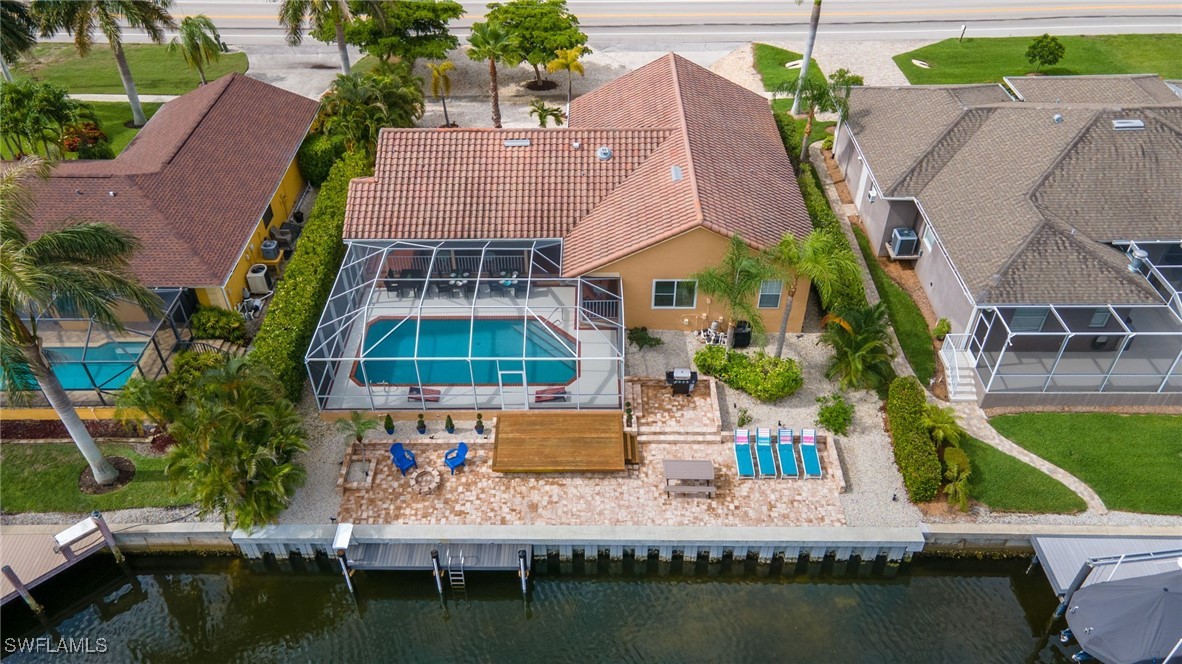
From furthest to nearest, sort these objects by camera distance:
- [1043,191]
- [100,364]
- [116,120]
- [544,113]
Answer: [116,120] < [544,113] < [1043,191] < [100,364]

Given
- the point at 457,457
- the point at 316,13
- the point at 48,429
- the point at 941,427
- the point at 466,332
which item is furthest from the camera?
the point at 316,13

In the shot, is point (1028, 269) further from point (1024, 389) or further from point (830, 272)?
point (830, 272)

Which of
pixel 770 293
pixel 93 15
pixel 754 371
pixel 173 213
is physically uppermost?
pixel 93 15

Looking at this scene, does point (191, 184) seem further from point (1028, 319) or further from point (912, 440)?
point (1028, 319)

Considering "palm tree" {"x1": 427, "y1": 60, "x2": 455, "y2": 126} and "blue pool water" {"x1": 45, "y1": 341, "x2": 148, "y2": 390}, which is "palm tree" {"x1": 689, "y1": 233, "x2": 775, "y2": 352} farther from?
"palm tree" {"x1": 427, "y1": 60, "x2": 455, "y2": 126}

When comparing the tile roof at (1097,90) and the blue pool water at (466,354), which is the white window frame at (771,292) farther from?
the tile roof at (1097,90)

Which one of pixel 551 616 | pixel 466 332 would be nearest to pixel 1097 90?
pixel 466 332

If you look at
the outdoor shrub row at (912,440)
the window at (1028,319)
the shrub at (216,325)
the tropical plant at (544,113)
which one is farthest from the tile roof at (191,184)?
the window at (1028,319)
